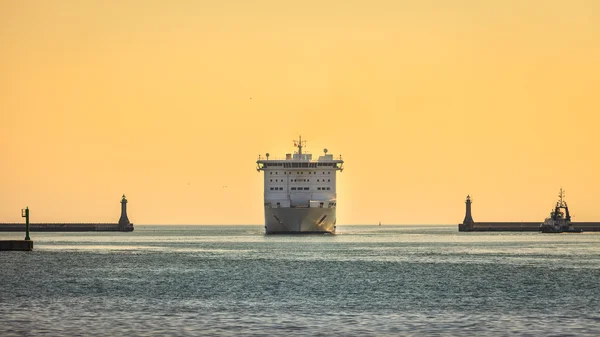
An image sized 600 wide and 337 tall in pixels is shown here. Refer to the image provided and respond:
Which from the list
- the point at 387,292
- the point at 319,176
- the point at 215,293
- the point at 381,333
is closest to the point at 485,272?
the point at 387,292

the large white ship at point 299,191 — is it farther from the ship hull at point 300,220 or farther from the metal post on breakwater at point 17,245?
the metal post on breakwater at point 17,245

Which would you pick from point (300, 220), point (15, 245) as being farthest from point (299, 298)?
point (300, 220)

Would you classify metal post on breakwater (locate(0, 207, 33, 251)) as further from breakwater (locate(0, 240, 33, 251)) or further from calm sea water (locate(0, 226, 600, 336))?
calm sea water (locate(0, 226, 600, 336))

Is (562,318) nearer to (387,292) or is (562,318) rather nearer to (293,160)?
(387,292)

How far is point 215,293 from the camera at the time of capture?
182 feet

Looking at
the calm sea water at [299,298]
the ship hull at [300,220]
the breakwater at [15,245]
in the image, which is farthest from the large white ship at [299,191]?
the calm sea water at [299,298]

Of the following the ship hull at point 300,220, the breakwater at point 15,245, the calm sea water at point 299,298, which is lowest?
the calm sea water at point 299,298

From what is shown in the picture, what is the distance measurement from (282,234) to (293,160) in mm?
14138

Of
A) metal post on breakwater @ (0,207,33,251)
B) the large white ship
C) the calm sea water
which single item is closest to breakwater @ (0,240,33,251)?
metal post on breakwater @ (0,207,33,251)

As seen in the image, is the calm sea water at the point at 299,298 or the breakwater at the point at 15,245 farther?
the breakwater at the point at 15,245

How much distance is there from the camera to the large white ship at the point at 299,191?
161875 millimetres

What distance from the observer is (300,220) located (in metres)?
162

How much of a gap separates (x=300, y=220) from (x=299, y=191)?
440 centimetres

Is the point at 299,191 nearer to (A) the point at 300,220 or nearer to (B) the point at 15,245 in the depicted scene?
(A) the point at 300,220
